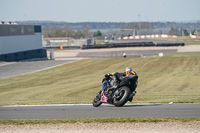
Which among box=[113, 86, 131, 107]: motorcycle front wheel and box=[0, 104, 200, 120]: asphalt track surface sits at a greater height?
box=[113, 86, 131, 107]: motorcycle front wheel

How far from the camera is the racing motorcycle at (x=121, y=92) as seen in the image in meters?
13.1

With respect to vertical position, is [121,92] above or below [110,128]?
above

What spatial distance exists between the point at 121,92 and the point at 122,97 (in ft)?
0.60

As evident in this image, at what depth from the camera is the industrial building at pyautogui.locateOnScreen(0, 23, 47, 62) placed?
208ft

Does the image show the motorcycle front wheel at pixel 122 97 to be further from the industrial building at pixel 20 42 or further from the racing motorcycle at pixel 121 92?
the industrial building at pixel 20 42

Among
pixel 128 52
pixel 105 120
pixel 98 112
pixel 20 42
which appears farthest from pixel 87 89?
pixel 128 52

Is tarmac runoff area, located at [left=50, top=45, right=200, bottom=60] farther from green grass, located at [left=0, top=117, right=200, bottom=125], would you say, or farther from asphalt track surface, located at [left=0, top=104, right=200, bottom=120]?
green grass, located at [left=0, top=117, right=200, bottom=125]

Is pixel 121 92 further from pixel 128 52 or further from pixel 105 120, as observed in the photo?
pixel 128 52

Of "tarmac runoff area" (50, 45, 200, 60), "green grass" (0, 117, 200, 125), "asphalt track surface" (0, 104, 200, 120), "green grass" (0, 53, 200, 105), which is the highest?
"green grass" (0, 117, 200, 125)

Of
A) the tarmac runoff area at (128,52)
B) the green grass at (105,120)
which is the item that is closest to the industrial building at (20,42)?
the tarmac runoff area at (128,52)

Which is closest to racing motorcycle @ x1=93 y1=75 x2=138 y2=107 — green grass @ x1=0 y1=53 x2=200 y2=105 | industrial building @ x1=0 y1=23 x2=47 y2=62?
green grass @ x1=0 y1=53 x2=200 y2=105

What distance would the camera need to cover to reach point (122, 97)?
13305 millimetres

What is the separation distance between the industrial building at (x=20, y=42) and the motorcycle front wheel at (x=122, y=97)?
50122mm

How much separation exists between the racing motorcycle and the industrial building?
49713 mm
